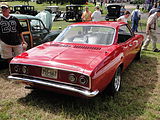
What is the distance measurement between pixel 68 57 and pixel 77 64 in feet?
1.05

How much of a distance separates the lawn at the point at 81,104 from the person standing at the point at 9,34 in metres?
0.72

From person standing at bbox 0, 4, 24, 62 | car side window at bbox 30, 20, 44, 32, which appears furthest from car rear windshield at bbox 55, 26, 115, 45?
car side window at bbox 30, 20, 44, 32

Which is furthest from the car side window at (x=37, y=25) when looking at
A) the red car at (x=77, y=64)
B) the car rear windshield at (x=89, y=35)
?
the red car at (x=77, y=64)

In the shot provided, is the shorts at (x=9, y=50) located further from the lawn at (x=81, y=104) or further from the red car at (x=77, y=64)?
the red car at (x=77, y=64)

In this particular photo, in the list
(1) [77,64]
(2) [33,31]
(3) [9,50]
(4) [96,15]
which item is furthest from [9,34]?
(4) [96,15]

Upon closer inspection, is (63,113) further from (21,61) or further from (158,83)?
(158,83)

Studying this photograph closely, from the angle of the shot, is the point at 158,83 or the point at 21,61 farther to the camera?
the point at 158,83

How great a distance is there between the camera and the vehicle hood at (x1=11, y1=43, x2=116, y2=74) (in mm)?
2594

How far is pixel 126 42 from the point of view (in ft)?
13.1

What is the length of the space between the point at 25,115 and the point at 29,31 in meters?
2.91

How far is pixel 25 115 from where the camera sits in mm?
2783

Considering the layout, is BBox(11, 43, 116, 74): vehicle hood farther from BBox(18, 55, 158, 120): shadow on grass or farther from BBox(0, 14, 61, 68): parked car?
BBox(0, 14, 61, 68): parked car

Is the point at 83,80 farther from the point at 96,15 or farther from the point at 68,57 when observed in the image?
the point at 96,15

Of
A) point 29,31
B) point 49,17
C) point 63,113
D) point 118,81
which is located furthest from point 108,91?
point 49,17
